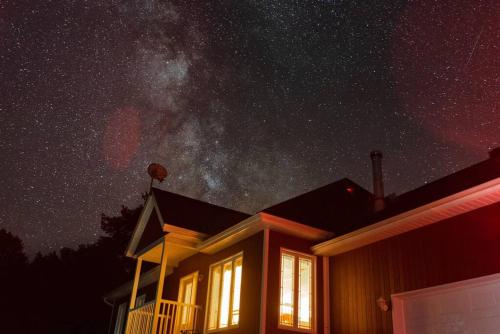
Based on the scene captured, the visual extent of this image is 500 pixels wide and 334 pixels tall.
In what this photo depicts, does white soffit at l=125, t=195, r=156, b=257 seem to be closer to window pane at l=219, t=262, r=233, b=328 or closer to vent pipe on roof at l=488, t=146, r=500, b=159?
window pane at l=219, t=262, r=233, b=328

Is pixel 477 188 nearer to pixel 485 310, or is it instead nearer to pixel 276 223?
pixel 485 310

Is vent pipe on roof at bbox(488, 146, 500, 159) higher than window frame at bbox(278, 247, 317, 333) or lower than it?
higher


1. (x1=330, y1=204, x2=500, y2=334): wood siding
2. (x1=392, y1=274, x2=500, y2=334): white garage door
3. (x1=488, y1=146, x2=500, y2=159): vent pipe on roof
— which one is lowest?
(x1=392, y1=274, x2=500, y2=334): white garage door

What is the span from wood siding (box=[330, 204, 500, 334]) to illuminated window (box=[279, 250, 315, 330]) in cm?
54

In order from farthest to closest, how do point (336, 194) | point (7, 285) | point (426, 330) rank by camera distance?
point (7, 285)
point (336, 194)
point (426, 330)

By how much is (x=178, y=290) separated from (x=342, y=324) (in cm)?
631

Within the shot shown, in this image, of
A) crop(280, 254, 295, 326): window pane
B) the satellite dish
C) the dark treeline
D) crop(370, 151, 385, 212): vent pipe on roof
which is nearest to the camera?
crop(280, 254, 295, 326): window pane

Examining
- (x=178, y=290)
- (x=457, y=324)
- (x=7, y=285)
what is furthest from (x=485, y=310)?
(x=7, y=285)

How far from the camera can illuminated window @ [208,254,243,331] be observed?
1142 cm

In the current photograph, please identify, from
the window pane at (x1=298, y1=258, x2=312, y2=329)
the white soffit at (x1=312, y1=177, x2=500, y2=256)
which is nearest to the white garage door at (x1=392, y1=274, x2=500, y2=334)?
the white soffit at (x1=312, y1=177, x2=500, y2=256)

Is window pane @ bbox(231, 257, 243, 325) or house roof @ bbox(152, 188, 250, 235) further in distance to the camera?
house roof @ bbox(152, 188, 250, 235)

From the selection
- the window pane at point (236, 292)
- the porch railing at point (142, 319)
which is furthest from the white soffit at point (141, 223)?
the window pane at point (236, 292)

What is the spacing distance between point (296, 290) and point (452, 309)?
361cm

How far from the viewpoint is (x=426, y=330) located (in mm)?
8367
